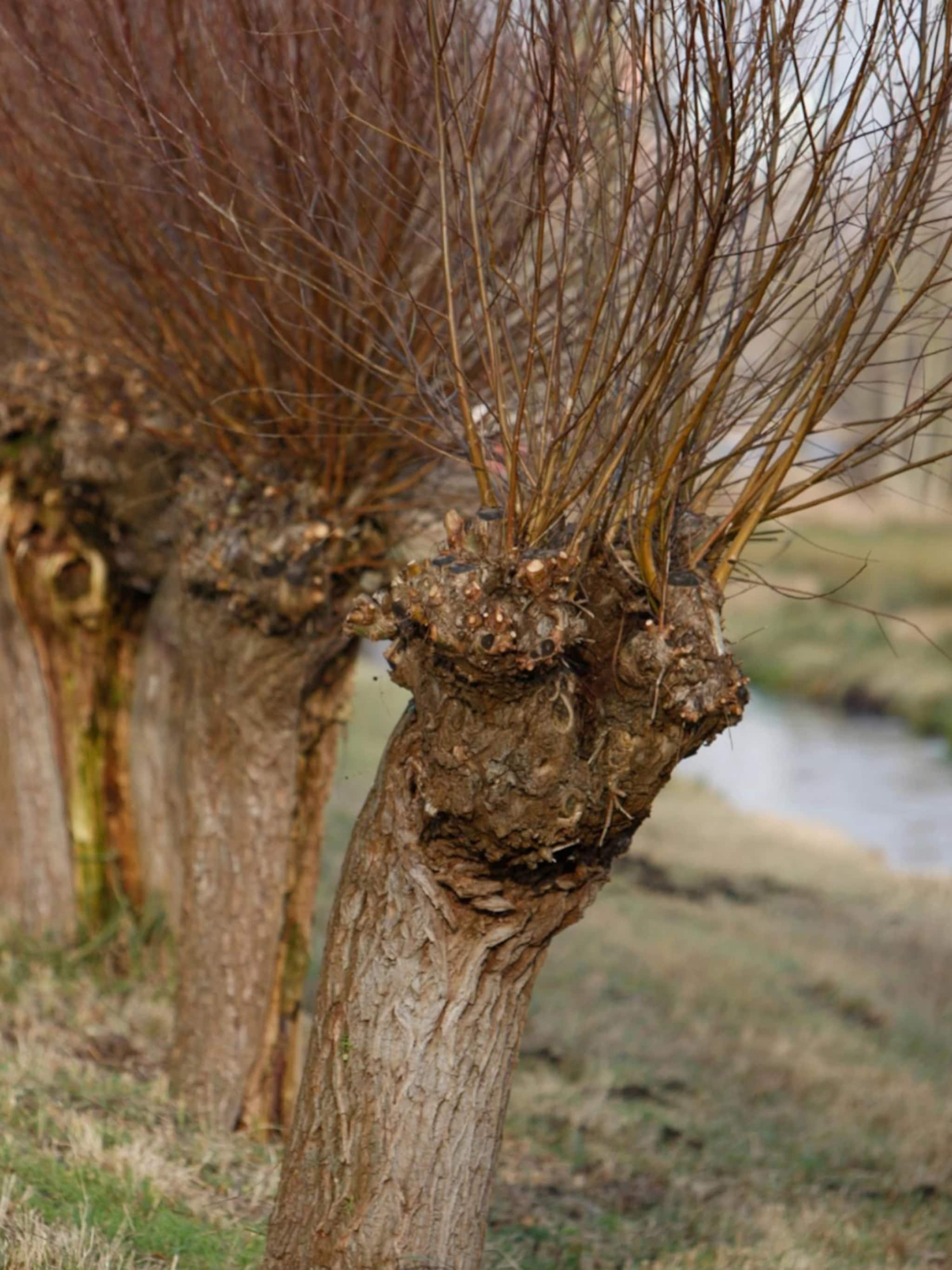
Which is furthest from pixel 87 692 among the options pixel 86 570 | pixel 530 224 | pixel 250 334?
pixel 530 224

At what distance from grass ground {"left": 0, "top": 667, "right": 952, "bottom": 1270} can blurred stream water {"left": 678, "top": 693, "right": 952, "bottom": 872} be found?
6.10m

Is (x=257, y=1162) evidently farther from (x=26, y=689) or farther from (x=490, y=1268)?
(x=26, y=689)

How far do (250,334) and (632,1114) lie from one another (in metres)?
3.99

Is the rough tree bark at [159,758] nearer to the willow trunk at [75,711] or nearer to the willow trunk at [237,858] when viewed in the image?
the willow trunk at [75,711]

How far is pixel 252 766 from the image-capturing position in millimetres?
5477

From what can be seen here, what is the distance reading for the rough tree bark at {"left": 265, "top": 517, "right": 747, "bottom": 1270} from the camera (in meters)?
3.27

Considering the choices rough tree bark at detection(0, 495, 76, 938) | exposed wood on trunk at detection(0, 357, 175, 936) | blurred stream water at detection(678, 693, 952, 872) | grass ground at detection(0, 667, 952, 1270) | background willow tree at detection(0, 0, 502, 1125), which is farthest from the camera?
blurred stream water at detection(678, 693, 952, 872)

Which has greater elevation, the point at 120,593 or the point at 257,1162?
the point at 120,593

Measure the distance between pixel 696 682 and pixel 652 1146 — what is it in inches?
142

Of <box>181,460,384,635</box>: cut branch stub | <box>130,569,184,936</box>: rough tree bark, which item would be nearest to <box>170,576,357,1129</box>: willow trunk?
<box>181,460,384,635</box>: cut branch stub

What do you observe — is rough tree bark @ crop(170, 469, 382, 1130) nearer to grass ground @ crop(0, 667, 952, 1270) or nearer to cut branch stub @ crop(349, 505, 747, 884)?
grass ground @ crop(0, 667, 952, 1270)

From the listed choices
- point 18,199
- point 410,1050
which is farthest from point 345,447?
point 410,1050

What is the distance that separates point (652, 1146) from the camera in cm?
616

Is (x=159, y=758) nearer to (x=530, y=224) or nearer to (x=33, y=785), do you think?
(x=33, y=785)
